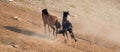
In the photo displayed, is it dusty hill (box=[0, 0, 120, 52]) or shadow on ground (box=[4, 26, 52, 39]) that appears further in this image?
shadow on ground (box=[4, 26, 52, 39])

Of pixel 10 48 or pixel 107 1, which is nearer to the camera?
pixel 10 48

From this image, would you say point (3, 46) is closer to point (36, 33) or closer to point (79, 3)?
point (36, 33)

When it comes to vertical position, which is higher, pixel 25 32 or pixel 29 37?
pixel 29 37

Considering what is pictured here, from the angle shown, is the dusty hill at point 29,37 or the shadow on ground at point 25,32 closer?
the dusty hill at point 29,37

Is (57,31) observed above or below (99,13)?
above

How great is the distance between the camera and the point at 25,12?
1102 inches

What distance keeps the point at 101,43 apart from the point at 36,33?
4603 mm

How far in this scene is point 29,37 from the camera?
19781 mm

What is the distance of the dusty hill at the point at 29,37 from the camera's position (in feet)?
58.3

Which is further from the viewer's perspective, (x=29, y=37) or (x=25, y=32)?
(x=25, y=32)

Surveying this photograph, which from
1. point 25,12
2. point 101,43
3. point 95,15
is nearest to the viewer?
point 101,43

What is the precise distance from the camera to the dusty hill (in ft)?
58.3

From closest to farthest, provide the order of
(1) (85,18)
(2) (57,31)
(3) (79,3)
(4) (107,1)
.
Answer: (2) (57,31), (1) (85,18), (3) (79,3), (4) (107,1)

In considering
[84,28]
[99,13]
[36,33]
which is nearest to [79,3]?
[99,13]
